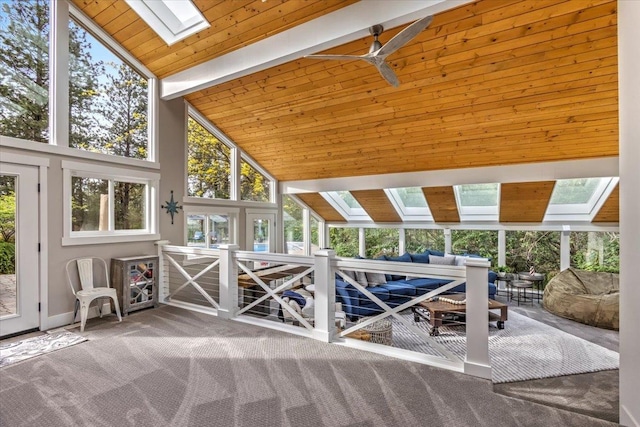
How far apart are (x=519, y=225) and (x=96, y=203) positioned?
780 centimetres

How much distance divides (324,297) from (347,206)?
218 inches

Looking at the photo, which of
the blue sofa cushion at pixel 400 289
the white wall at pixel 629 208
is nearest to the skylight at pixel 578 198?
the blue sofa cushion at pixel 400 289

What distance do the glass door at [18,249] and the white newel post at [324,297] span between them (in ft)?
10.7

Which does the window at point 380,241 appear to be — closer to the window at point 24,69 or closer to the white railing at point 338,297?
the white railing at point 338,297

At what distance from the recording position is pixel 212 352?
3057 millimetres

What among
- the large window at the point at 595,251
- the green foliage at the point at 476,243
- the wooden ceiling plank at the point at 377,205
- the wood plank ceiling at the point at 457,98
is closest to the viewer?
the wood plank ceiling at the point at 457,98

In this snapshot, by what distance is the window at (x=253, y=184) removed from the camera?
6891 millimetres

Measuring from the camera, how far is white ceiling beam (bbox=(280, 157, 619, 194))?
4.82 m

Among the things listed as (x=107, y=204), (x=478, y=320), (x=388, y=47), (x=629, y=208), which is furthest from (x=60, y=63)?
(x=629, y=208)

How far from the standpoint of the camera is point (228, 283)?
13.3 ft

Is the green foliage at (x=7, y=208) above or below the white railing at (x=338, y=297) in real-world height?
above

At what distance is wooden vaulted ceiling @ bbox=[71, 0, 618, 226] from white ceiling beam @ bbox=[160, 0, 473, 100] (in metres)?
0.10

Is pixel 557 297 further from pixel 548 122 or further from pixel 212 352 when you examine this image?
pixel 212 352

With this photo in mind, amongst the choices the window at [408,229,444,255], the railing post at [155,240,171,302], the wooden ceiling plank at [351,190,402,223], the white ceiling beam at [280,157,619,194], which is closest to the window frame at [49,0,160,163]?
the railing post at [155,240,171,302]
